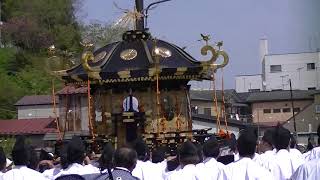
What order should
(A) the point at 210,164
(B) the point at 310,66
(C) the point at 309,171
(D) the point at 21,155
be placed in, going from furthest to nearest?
1. (B) the point at 310,66
2. (A) the point at 210,164
3. (D) the point at 21,155
4. (C) the point at 309,171

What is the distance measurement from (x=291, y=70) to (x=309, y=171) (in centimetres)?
6264

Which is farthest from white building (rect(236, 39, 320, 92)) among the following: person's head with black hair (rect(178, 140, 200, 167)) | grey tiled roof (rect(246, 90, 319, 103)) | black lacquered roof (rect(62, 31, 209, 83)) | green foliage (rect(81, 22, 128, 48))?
person's head with black hair (rect(178, 140, 200, 167))

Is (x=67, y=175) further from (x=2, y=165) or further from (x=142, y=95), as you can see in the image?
(x=142, y=95)

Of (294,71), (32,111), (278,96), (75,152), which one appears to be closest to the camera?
(75,152)

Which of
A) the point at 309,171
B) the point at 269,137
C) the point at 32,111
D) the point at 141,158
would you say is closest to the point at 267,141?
the point at 269,137

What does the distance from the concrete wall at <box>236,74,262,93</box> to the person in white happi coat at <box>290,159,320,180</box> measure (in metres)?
66.3

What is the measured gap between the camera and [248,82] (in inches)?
2869

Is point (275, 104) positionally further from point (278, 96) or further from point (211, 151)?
point (211, 151)

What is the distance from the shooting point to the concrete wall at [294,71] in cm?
6656

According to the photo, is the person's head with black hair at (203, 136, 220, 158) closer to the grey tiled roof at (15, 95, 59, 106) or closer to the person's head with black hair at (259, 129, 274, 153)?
the person's head with black hair at (259, 129, 274, 153)

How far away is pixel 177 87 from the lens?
1508 cm

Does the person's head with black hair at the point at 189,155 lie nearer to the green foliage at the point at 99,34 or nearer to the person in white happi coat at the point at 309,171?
the person in white happi coat at the point at 309,171

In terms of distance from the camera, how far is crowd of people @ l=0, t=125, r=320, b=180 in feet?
21.5

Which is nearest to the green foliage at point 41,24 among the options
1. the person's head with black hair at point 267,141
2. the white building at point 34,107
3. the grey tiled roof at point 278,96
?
the white building at point 34,107
